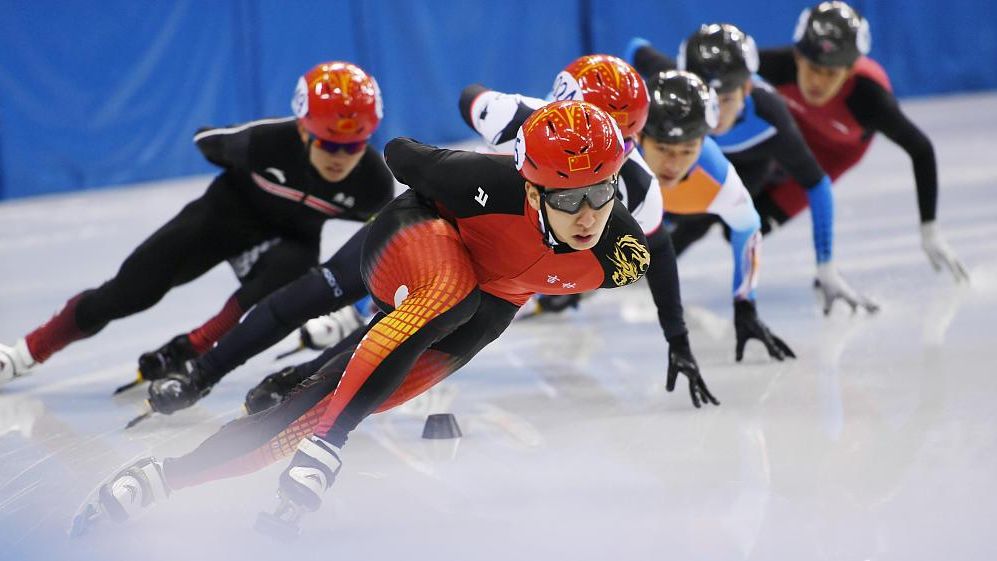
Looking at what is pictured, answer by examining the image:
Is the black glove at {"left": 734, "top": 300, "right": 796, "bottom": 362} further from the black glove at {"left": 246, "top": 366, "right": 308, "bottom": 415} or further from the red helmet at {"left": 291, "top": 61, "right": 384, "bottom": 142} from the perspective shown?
the black glove at {"left": 246, "top": 366, "right": 308, "bottom": 415}

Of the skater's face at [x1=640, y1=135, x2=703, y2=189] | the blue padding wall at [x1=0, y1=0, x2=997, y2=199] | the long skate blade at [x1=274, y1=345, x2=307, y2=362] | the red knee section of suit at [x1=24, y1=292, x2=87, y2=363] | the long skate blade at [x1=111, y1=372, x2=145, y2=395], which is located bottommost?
the blue padding wall at [x1=0, y1=0, x2=997, y2=199]

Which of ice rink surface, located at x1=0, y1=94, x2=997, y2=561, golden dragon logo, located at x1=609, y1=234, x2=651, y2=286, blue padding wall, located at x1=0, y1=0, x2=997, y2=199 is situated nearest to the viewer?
ice rink surface, located at x1=0, y1=94, x2=997, y2=561

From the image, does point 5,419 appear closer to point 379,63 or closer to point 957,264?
point 957,264

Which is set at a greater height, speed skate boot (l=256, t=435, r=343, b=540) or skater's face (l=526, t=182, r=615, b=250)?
skater's face (l=526, t=182, r=615, b=250)

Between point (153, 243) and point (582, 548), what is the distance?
7.65 ft

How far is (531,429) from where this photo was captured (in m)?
4.04

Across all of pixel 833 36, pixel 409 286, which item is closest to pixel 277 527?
pixel 409 286

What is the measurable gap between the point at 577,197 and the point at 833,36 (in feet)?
9.29

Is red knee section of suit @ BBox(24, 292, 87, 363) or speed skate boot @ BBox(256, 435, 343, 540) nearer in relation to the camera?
speed skate boot @ BBox(256, 435, 343, 540)

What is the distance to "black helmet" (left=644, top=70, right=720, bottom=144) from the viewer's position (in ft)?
14.0

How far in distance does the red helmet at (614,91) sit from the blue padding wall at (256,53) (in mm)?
7003

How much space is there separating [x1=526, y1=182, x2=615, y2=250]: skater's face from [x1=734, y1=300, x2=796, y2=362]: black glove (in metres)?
1.74

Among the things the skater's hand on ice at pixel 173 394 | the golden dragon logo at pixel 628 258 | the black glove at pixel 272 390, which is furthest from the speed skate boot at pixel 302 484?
the skater's hand on ice at pixel 173 394

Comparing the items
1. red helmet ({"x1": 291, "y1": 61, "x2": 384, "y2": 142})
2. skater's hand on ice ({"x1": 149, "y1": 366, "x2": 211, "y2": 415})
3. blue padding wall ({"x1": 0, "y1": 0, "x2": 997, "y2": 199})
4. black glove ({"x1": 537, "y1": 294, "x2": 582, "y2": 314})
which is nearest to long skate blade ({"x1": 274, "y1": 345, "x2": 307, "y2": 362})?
skater's hand on ice ({"x1": 149, "y1": 366, "x2": 211, "y2": 415})
